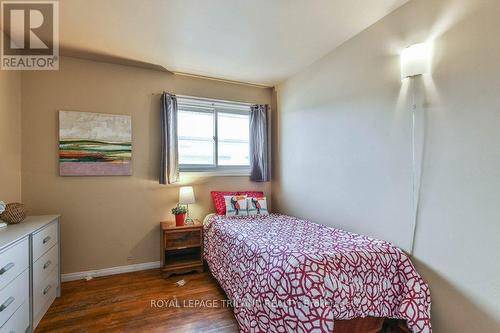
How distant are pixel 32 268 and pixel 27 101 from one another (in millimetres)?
1749

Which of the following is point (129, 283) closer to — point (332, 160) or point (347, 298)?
point (347, 298)

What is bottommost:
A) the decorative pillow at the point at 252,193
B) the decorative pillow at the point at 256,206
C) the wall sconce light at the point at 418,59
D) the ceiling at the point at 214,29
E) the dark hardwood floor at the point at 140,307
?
the dark hardwood floor at the point at 140,307

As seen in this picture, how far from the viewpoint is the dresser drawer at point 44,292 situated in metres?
1.83

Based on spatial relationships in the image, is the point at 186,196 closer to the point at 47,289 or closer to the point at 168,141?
the point at 168,141

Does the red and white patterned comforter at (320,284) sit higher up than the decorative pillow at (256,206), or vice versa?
the decorative pillow at (256,206)

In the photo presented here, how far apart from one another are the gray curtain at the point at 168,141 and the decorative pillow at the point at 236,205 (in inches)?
28.7

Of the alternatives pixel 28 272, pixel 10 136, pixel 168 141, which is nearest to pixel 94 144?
pixel 10 136

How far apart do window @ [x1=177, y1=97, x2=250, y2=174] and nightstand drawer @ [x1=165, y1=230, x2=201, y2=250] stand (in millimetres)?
846

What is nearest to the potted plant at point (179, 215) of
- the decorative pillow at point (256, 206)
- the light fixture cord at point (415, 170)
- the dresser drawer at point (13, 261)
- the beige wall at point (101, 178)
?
the beige wall at point (101, 178)

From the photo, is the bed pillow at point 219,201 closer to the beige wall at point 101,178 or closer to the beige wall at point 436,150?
the beige wall at point 101,178

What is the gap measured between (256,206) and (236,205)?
285 millimetres

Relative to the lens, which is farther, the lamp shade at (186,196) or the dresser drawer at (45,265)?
the lamp shade at (186,196)

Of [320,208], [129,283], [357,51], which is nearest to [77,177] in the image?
[129,283]

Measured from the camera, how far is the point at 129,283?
2531 mm
